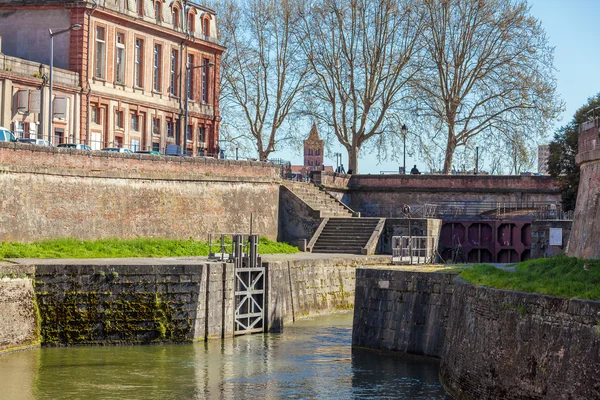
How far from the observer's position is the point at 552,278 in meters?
23.3

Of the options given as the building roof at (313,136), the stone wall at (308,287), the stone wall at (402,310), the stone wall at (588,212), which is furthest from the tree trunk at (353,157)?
the stone wall at (588,212)

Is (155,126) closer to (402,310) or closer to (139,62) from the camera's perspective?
(139,62)

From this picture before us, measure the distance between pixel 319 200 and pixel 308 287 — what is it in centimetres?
1458

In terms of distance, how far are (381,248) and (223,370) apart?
76.2 feet

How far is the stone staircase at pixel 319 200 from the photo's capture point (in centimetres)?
5531

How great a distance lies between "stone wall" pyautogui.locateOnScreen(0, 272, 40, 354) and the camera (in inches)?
1257

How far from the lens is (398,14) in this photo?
67.2m

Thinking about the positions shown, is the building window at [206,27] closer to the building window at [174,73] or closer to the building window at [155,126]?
the building window at [174,73]

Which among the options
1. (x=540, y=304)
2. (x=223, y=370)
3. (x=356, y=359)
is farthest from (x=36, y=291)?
(x=540, y=304)

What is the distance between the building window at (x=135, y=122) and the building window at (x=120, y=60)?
229cm

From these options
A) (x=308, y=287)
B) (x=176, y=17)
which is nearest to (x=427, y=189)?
(x=176, y=17)

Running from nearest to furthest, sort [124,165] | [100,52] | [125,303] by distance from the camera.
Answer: [125,303] < [124,165] < [100,52]

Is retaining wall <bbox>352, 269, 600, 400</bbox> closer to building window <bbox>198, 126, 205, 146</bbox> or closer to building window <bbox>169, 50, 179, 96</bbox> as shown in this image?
building window <bbox>169, 50, 179, 96</bbox>

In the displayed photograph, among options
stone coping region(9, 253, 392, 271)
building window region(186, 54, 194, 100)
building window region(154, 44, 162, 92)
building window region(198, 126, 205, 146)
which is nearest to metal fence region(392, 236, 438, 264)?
stone coping region(9, 253, 392, 271)
